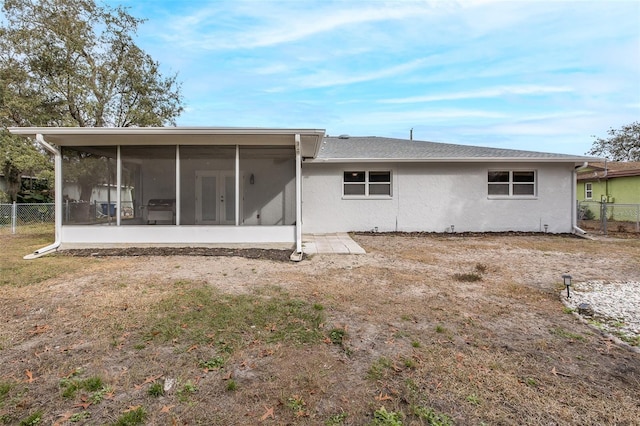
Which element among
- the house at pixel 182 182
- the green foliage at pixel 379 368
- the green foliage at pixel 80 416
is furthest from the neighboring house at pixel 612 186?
the green foliage at pixel 80 416

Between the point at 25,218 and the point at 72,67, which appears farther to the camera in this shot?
the point at 72,67

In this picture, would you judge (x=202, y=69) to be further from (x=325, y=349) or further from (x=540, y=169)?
(x=325, y=349)

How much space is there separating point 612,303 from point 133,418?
17.7ft

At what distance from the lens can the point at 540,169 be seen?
11641 millimetres

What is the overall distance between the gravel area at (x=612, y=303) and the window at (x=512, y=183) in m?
6.72

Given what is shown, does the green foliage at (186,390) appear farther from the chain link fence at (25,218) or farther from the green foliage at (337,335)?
the chain link fence at (25,218)

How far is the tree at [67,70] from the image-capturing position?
1509 cm

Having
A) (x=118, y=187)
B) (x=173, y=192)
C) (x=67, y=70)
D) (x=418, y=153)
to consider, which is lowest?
(x=173, y=192)

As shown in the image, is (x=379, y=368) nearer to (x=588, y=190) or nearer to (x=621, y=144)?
(x=588, y=190)

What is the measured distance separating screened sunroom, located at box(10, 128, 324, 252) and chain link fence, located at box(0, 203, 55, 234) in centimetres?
554

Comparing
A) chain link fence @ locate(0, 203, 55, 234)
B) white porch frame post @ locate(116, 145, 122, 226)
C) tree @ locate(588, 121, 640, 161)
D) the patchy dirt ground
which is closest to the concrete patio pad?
the patchy dirt ground

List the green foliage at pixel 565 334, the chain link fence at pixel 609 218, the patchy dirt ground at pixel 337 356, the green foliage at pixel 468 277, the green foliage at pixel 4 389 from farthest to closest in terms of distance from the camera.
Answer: the chain link fence at pixel 609 218 < the green foliage at pixel 468 277 < the green foliage at pixel 565 334 < the green foliage at pixel 4 389 < the patchy dirt ground at pixel 337 356

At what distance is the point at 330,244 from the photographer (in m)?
9.19

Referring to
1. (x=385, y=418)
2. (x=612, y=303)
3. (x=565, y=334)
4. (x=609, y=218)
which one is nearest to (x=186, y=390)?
(x=385, y=418)
